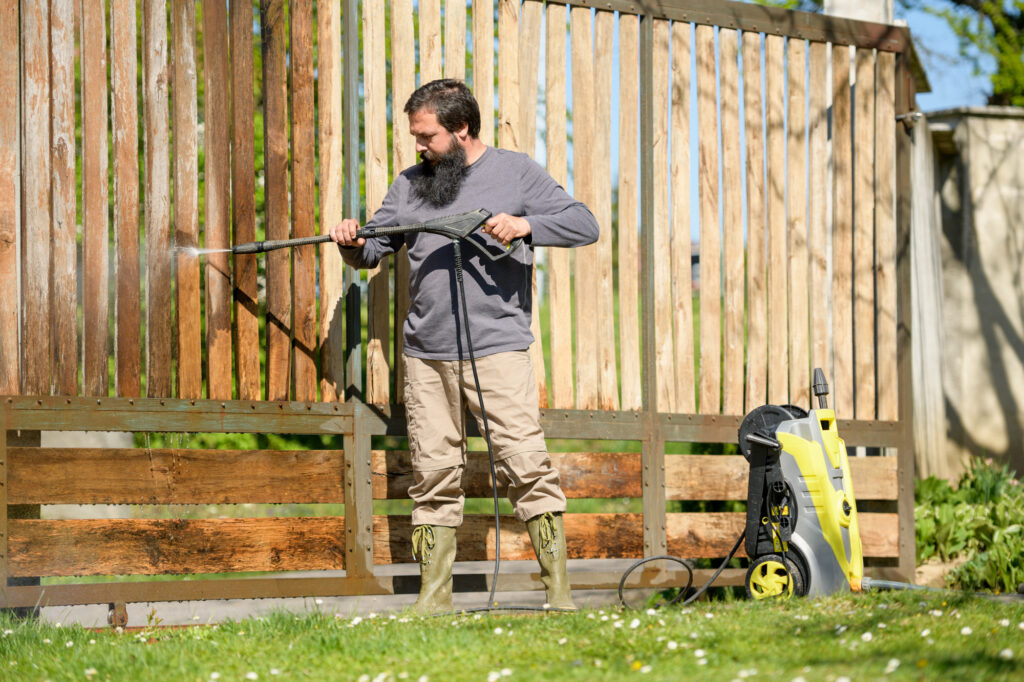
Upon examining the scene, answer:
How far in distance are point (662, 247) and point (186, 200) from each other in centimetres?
233

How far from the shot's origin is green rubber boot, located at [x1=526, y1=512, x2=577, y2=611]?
14.4 ft

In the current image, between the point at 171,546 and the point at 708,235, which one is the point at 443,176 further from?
the point at 171,546

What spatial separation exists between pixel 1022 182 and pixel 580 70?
12.6 feet

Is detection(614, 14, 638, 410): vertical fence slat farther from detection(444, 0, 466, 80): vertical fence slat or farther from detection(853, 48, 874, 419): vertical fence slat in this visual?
detection(853, 48, 874, 419): vertical fence slat

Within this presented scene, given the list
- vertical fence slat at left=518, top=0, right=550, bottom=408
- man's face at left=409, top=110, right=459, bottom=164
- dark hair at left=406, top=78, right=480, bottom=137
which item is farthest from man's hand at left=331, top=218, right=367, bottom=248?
vertical fence slat at left=518, top=0, right=550, bottom=408

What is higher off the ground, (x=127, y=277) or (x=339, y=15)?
(x=339, y=15)

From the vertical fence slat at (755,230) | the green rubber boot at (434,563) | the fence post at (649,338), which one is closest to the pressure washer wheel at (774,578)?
the fence post at (649,338)

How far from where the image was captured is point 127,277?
4742 millimetres

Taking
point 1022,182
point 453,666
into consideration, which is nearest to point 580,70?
point 453,666

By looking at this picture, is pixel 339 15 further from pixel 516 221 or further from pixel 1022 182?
pixel 1022 182

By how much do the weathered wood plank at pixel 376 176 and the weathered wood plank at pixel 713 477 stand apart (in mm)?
1532

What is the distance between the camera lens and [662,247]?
18.6 feet

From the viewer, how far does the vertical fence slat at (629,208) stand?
561 centimetres

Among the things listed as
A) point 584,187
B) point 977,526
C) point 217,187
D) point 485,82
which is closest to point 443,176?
point 485,82
